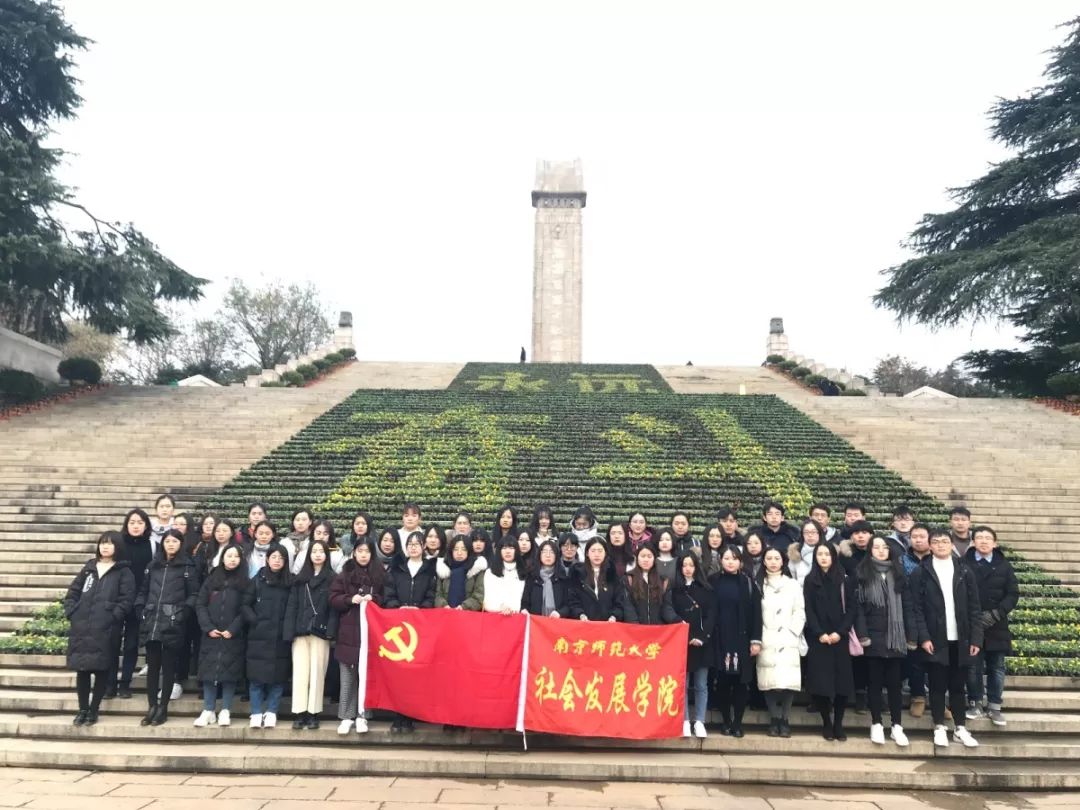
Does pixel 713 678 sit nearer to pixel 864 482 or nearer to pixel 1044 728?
pixel 1044 728

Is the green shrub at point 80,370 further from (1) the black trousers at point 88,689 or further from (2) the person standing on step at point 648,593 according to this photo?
(2) the person standing on step at point 648,593

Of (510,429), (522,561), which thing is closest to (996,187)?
(510,429)

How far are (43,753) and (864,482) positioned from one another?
1073cm

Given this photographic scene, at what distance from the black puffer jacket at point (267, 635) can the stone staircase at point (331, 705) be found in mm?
421

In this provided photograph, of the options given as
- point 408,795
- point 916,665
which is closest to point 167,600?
point 408,795

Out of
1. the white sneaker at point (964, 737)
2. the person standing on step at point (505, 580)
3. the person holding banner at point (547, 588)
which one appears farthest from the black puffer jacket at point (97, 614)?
the white sneaker at point (964, 737)

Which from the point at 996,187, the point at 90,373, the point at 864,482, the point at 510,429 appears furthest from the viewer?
the point at 996,187

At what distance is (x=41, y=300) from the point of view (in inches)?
655

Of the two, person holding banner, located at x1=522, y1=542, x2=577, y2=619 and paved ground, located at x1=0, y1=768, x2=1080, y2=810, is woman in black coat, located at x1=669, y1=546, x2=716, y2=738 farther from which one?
person holding banner, located at x1=522, y1=542, x2=577, y2=619

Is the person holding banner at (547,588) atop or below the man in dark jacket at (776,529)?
below

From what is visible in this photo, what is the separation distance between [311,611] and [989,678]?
520cm

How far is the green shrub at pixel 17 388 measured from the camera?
15.6 meters

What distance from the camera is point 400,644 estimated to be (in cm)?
521

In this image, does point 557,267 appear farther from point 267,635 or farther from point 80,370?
point 267,635
